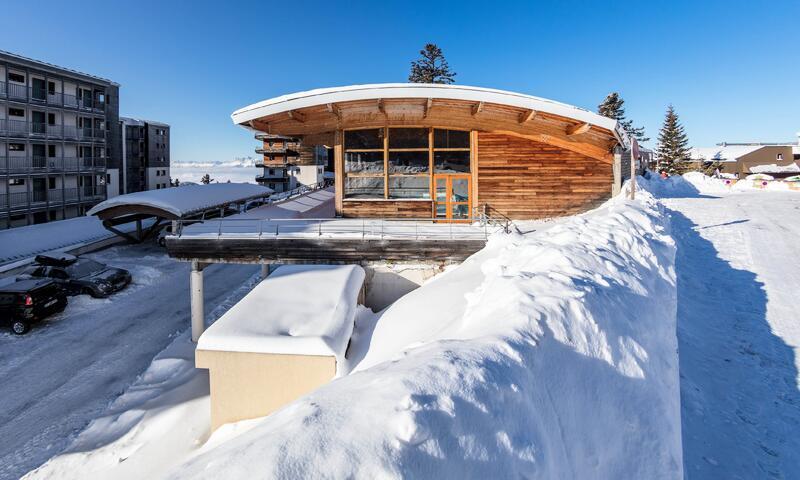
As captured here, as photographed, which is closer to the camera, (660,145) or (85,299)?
(85,299)

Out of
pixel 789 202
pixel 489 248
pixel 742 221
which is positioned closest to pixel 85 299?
pixel 489 248

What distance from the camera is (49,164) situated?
31.8 metres

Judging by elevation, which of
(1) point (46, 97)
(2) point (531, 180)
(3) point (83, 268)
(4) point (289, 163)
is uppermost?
(4) point (289, 163)

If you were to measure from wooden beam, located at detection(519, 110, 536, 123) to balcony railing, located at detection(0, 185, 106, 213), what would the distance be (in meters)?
33.2

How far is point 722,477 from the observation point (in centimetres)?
467

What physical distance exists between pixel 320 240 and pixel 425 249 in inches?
115

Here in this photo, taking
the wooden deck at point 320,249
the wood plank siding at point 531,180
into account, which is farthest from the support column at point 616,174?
the wooden deck at point 320,249

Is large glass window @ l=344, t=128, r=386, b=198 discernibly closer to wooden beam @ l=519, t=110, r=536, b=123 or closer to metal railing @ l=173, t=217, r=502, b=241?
metal railing @ l=173, t=217, r=502, b=241

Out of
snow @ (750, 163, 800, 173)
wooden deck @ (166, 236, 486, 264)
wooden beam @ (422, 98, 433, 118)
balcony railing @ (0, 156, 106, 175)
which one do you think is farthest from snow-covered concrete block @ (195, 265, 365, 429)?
snow @ (750, 163, 800, 173)

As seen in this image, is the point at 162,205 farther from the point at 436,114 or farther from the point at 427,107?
the point at 436,114

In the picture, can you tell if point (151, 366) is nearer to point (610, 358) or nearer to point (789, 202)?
point (610, 358)

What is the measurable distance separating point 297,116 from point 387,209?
4.51 metres

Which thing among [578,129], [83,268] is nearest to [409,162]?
[578,129]

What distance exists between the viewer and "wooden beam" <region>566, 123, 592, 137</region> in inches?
537
